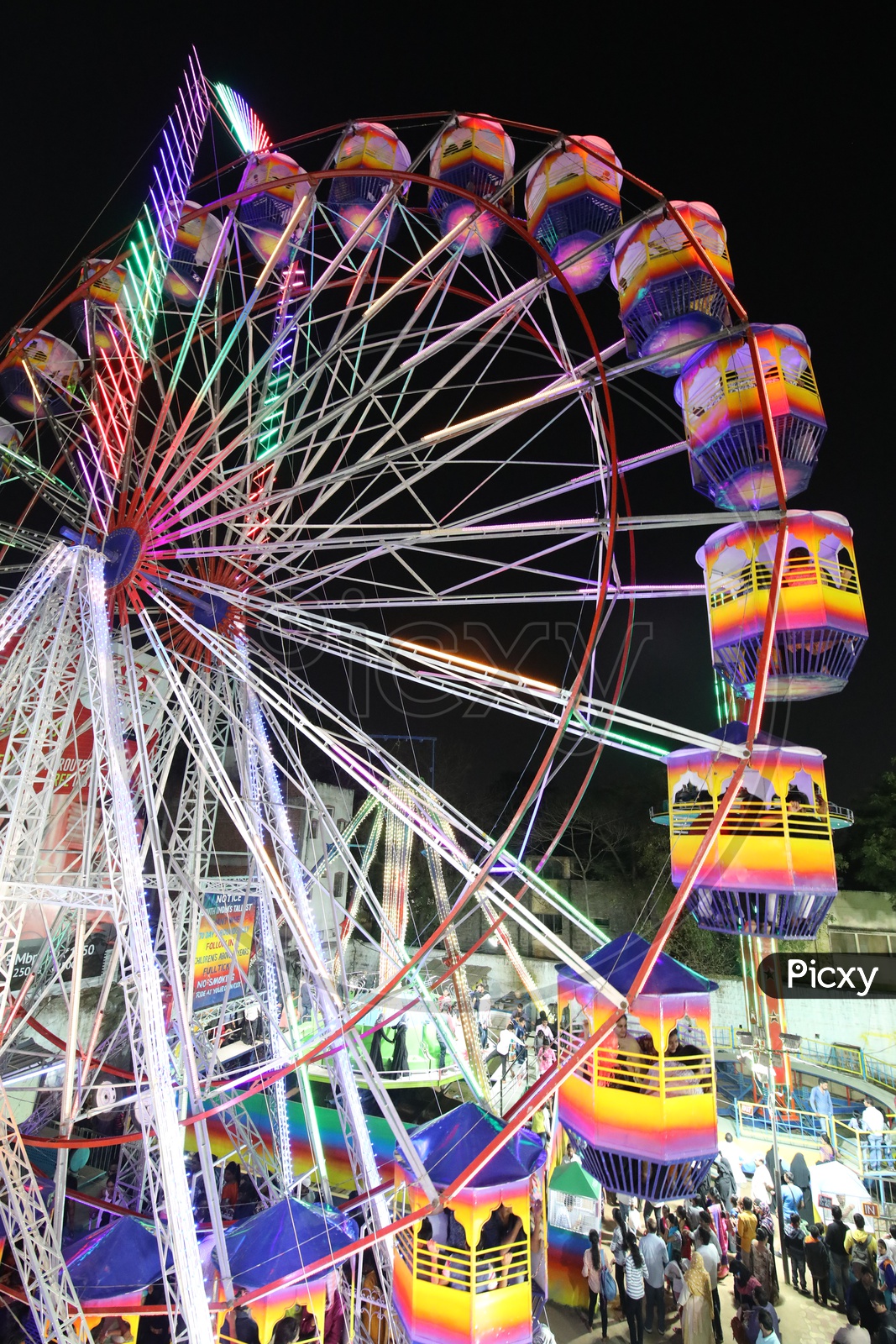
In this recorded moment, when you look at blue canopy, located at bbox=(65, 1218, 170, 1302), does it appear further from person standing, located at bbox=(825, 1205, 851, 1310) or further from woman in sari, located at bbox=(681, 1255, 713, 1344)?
person standing, located at bbox=(825, 1205, 851, 1310)

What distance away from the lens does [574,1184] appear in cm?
1040

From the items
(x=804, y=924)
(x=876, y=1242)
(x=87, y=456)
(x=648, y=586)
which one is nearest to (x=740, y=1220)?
(x=876, y=1242)

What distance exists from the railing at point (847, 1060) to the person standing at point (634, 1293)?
9647 millimetres

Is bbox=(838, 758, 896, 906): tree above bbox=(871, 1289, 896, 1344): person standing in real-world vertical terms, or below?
above

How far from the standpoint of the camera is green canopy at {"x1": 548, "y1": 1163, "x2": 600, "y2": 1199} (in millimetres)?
10336

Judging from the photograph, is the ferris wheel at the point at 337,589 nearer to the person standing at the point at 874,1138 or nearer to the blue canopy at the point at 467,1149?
the blue canopy at the point at 467,1149

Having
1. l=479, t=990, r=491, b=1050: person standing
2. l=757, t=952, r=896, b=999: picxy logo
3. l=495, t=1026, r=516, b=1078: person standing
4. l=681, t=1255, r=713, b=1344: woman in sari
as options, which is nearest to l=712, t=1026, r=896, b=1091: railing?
l=757, t=952, r=896, b=999: picxy logo

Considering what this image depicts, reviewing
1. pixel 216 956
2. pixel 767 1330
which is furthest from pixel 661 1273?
pixel 216 956

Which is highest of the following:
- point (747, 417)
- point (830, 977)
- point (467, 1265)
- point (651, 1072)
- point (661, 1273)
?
point (747, 417)

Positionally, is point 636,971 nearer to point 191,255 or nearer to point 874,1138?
point 191,255

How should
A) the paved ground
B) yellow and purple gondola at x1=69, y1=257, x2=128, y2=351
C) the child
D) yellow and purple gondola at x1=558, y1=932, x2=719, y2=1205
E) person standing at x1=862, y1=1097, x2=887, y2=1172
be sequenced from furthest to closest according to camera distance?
the child
person standing at x1=862, y1=1097, x2=887, y2=1172
yellow and purple gondola at x1=69, y1=257, x2=128, y2=351
the paved ground
yellow and purple gondola at x1=558, y1=932, x2=719, y2=1205

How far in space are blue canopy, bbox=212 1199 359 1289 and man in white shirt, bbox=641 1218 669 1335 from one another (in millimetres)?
3660

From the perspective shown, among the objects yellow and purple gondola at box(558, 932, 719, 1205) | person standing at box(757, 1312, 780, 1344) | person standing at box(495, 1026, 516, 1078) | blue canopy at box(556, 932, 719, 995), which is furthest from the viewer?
person standing at box(495, 1026, 516, 1078)

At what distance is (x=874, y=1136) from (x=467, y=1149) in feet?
35.6
